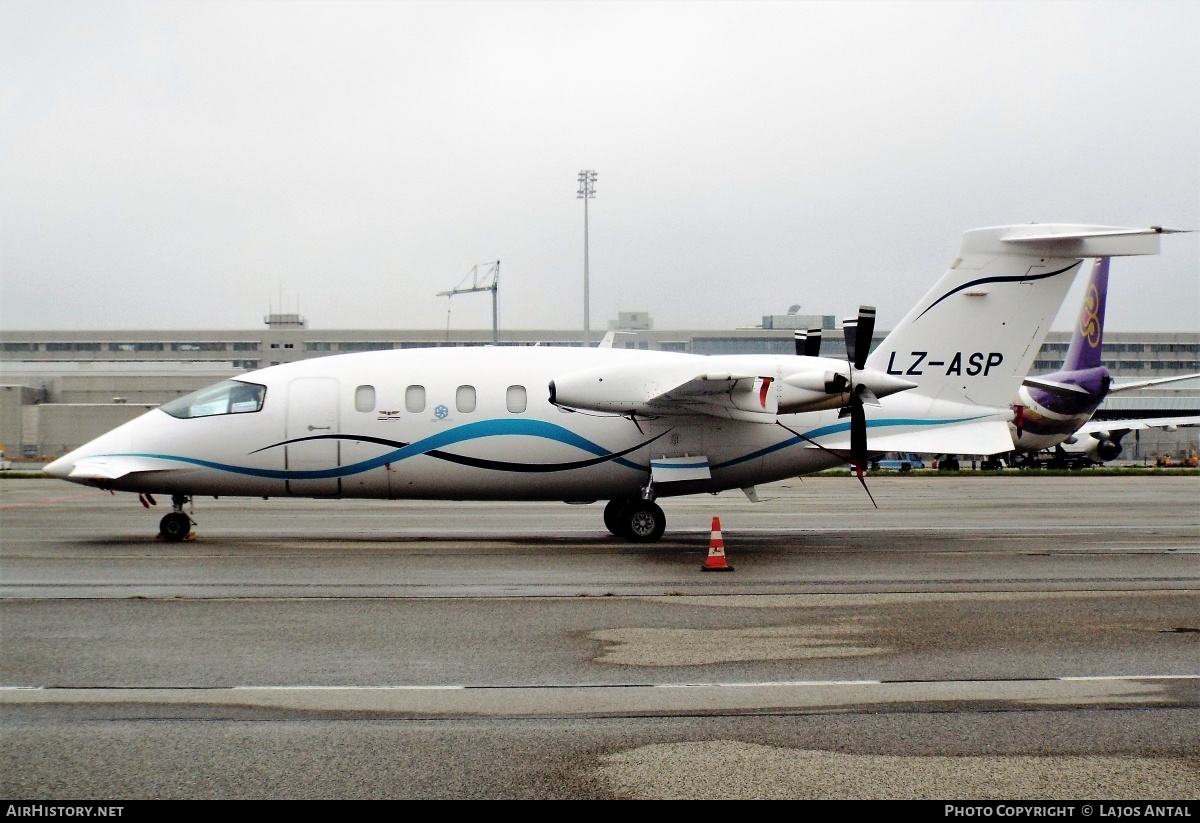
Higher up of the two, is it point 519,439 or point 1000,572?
point 519,439

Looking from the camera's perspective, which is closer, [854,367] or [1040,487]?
[854,367]

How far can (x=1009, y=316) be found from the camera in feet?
68.3

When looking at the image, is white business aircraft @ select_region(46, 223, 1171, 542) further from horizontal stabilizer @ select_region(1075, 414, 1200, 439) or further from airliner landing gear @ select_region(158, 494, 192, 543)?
horizontal stabilizer @ select_region(1075, 414, 1200, 439)

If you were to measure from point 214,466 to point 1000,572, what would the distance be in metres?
14.0

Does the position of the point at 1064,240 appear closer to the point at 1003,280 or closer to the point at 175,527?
the point at 1003,280

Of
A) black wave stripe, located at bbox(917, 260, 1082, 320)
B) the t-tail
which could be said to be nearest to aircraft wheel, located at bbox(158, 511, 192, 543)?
the t-tail

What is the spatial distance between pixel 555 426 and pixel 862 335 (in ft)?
19.2

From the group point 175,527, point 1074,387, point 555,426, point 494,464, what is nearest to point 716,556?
point 555,426

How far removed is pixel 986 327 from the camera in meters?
20.8

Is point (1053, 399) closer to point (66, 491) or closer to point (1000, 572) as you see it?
point (1000, 572)

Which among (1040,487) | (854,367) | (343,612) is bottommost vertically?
(1040,487)
